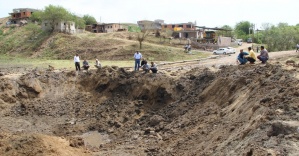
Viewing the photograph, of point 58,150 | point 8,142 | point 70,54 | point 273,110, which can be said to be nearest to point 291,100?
point 273,110

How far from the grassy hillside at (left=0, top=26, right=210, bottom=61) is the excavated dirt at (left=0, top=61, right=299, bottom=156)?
18595 mm

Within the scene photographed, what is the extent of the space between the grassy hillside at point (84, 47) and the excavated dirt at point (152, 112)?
18.6m

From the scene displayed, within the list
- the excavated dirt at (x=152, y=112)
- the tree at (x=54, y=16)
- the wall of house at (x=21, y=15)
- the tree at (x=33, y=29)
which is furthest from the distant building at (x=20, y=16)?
the excavated dirt at (x=152, y=112)

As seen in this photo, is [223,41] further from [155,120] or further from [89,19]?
[155,120]

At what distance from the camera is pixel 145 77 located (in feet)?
73.0

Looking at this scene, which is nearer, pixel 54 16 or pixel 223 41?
pixel 223 41

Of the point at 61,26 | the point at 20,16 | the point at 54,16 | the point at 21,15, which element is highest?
the point at 21,15

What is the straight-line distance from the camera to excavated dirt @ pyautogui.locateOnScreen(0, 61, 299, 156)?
11.0m

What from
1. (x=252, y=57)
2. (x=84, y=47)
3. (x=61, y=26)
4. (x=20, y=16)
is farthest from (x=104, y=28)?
(x=252, y=57)

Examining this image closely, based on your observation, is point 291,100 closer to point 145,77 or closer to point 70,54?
point 145,77

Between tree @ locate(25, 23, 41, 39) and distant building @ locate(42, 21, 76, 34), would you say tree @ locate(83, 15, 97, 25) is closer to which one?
tree @ locate(25, 23, 41, 39)

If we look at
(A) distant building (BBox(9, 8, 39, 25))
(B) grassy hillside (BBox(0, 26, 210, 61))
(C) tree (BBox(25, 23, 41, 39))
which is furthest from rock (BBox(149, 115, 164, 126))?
(A) distant building (BBox(9, 8, 39, 25))

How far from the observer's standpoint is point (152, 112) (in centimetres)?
2017

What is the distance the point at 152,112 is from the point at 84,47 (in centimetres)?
3225
